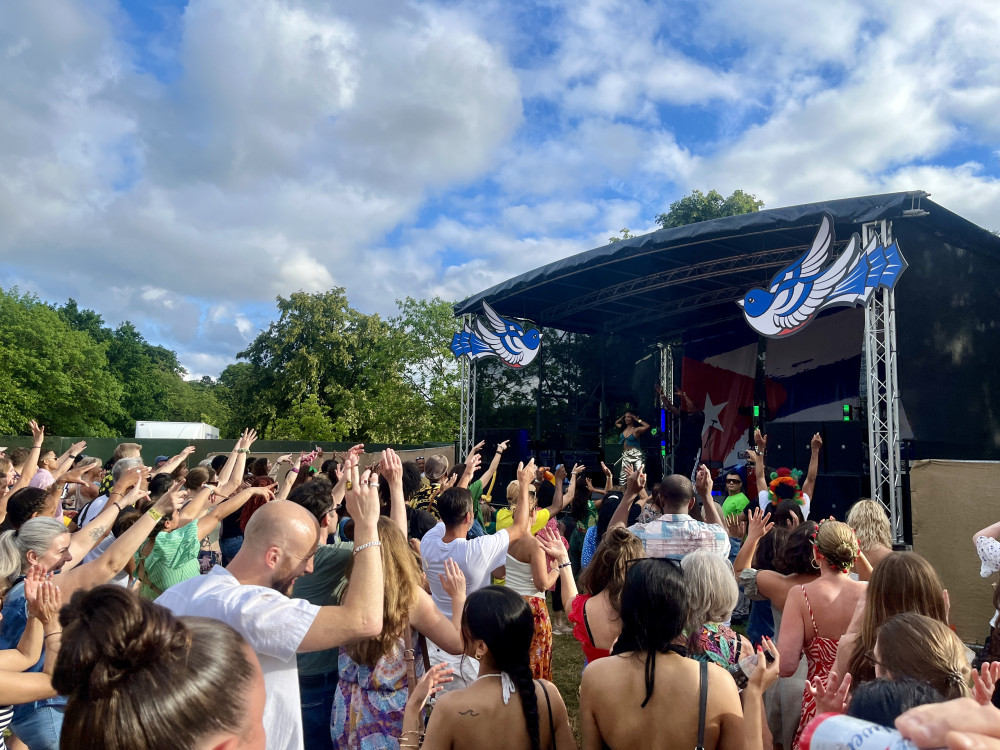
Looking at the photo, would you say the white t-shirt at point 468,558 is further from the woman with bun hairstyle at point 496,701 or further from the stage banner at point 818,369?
the stage banner at point 818,369

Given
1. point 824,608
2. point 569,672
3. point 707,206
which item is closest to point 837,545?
point 824,608

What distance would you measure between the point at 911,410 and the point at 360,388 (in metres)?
25.2

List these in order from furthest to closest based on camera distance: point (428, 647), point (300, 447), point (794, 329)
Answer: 1. point (300, 447)
2. point (794, 329)
3. point (428, 647)

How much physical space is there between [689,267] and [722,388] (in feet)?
14.6

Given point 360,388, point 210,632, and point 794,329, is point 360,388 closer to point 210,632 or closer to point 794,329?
point 794,329

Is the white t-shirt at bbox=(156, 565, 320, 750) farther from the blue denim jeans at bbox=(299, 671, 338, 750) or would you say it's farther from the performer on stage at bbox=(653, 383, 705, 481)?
the performer on stage at bbox=(653, 383, 705, 481)

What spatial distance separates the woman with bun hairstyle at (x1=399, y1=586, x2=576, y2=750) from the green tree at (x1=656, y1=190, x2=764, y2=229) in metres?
20.5

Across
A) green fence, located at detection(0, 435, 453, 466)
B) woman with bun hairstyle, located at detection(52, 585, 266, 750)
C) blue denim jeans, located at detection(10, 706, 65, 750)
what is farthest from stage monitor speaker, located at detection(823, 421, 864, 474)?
green fence, located at detection(0, 435, 453, 466)

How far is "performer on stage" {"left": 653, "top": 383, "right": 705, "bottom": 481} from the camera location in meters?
15.2

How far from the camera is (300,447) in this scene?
69.5 feet

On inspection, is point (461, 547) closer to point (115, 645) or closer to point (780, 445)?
point (115, 645)

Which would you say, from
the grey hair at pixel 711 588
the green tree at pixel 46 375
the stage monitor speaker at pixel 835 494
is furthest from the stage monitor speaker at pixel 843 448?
the green tree at pixel 46 375

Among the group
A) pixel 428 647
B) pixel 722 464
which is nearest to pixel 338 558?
pixel 428 647

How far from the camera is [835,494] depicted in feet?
28.0
